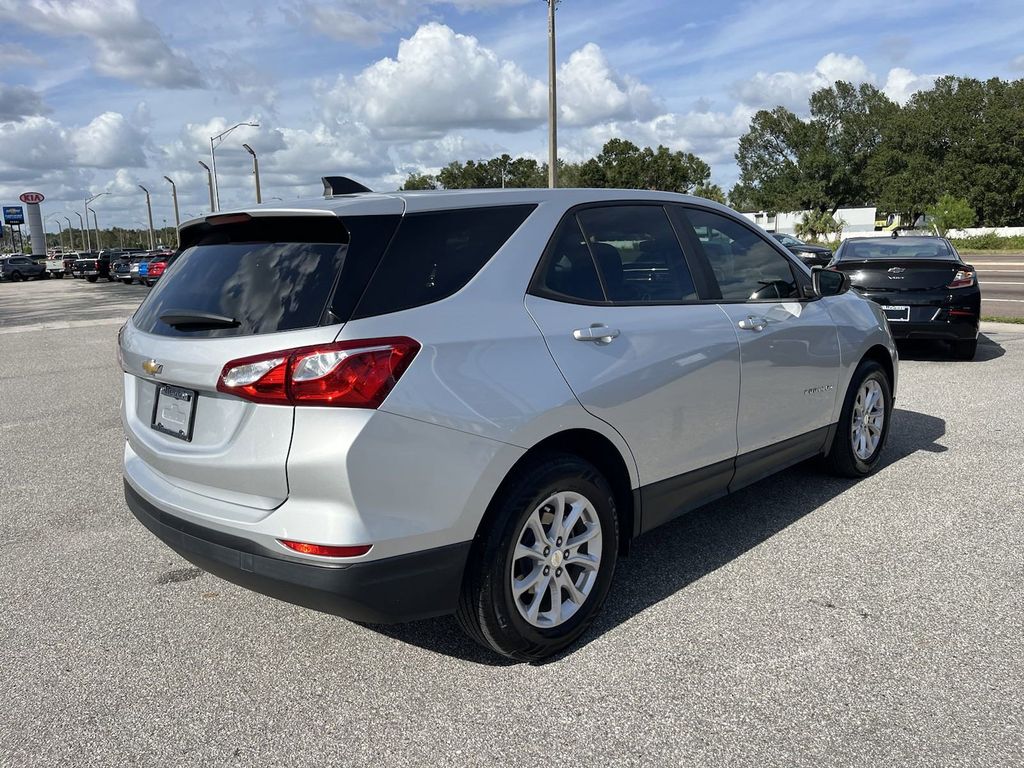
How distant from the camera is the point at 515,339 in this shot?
2883 millimetres

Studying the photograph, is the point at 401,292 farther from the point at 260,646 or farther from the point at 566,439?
the point at 260,646

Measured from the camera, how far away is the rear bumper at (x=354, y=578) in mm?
2580

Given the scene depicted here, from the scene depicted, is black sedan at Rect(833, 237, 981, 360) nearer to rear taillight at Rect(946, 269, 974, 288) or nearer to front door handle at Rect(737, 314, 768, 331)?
rear taillight at Rect(946, 269, 974, 288)

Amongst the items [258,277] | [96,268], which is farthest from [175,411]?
[96,268]

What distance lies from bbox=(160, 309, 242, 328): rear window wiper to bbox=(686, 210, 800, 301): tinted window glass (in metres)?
2.27

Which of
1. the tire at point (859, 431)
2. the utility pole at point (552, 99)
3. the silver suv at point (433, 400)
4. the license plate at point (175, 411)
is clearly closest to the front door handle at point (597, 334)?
the silver suv at point (433, 400)

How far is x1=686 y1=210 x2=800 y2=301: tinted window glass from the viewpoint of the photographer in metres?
4.03

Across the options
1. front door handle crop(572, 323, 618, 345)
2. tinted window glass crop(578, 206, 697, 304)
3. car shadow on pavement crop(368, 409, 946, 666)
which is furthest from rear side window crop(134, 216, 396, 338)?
car shadow on pavement crop(368, 409, 946, 666)

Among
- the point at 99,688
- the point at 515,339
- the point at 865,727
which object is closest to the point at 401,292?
the point at 515,339

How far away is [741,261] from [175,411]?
2785 mm

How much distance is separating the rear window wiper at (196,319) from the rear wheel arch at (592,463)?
1057 millimetres

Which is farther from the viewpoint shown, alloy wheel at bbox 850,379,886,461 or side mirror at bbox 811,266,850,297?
alloy wheel at bbox 850,379,886,461

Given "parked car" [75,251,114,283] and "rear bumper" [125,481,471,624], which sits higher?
"rear bumper" [125,481,471,624]

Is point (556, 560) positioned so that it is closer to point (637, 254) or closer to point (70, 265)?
point (637, 254)
